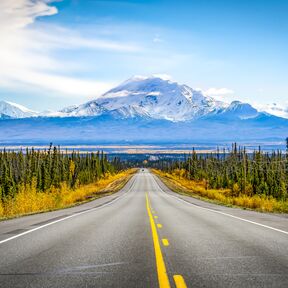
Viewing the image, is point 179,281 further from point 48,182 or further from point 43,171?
point 48,182

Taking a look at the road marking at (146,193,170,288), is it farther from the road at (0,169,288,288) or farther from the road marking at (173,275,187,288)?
the road marking at (173,275,187,288)

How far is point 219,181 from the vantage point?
94.8 meters

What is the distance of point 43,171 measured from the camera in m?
86.8

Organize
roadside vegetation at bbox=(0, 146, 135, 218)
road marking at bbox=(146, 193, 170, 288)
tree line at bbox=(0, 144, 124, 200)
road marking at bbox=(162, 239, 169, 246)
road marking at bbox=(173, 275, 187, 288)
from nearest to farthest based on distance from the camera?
road marking at bbox=(173, 275, 187, 288) → road marking at bbox=(146, 193, 170, 288) → road marking at bbox=(162, 239, 169, 246) → roadside vegetation at bbox=(0, 146, 135, 218) → tree line at bbox=(0, 144, 124, 200)

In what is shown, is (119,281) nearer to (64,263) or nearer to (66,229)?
(64,263)

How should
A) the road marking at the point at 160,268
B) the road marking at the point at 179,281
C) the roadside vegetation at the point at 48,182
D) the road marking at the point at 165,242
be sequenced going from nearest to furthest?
the road marking at the point at 179,281, the road marking at the point at 160,268, the road marking at the point at 165,242, the roadside vegetation at the point at 48,182

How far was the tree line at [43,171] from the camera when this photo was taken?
7888 cm

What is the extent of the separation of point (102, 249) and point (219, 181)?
86.6 m

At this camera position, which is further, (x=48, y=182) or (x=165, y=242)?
(x=48, y=182)

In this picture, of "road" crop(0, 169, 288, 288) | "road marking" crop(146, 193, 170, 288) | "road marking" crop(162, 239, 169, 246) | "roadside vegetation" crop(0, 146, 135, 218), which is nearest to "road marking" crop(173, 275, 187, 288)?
"road" crop(0, 169, 288, 288)

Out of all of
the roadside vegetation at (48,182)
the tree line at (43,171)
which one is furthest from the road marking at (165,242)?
the tree line at (43,171)

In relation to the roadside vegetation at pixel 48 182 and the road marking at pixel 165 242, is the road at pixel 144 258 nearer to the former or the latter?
the road marking at pixel 165 242

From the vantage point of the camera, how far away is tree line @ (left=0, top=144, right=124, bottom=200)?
3106 inches

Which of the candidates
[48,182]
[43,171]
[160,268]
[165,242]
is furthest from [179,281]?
[48,182]
